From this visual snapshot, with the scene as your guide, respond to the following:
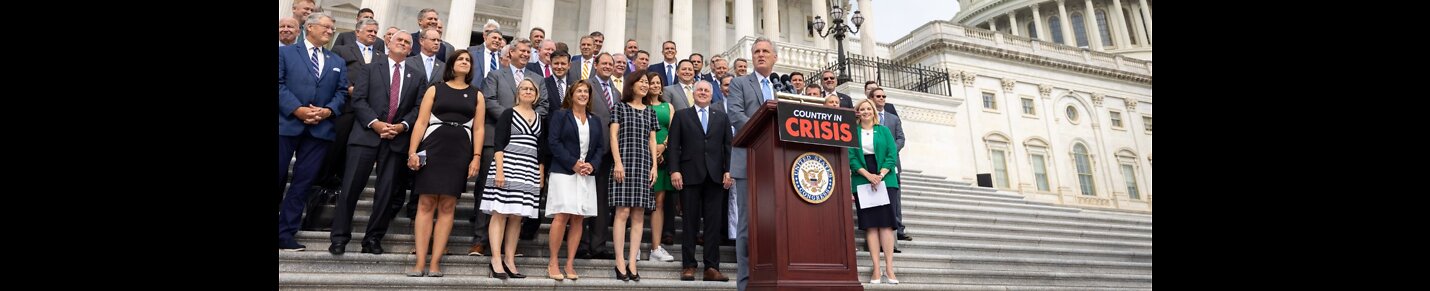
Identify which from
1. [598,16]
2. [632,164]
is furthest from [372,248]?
[598,16]

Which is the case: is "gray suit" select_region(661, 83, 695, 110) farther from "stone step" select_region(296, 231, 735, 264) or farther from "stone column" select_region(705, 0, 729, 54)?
"stone column" select_region(705, 0, 729, 54)

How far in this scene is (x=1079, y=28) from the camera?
54125 millimetres

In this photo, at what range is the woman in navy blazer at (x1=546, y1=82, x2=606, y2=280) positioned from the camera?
16.7 feet

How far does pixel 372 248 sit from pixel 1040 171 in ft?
89.6

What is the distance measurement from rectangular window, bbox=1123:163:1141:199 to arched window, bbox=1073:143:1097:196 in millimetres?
2359

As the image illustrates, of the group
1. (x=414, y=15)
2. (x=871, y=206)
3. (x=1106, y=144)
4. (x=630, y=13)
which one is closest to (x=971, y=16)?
Answer: (x=1106, y=144)

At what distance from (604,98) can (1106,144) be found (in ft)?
95.3

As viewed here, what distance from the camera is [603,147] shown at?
5531 millimetres

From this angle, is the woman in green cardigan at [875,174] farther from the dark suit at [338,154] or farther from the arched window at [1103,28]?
the arched window at [1103,28]

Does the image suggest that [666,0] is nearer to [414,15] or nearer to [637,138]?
[414,15]

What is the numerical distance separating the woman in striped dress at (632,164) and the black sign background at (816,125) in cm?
166

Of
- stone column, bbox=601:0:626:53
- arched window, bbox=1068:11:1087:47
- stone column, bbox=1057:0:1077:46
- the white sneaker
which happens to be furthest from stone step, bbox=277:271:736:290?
arched window, bbox=1068:11:1087:47

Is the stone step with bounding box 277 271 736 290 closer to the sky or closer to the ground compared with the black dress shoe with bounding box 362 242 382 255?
closer to the ground

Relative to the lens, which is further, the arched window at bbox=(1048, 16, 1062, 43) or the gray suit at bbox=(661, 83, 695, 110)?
the arched window at bbox=(1048, 16, 1062, 43)
